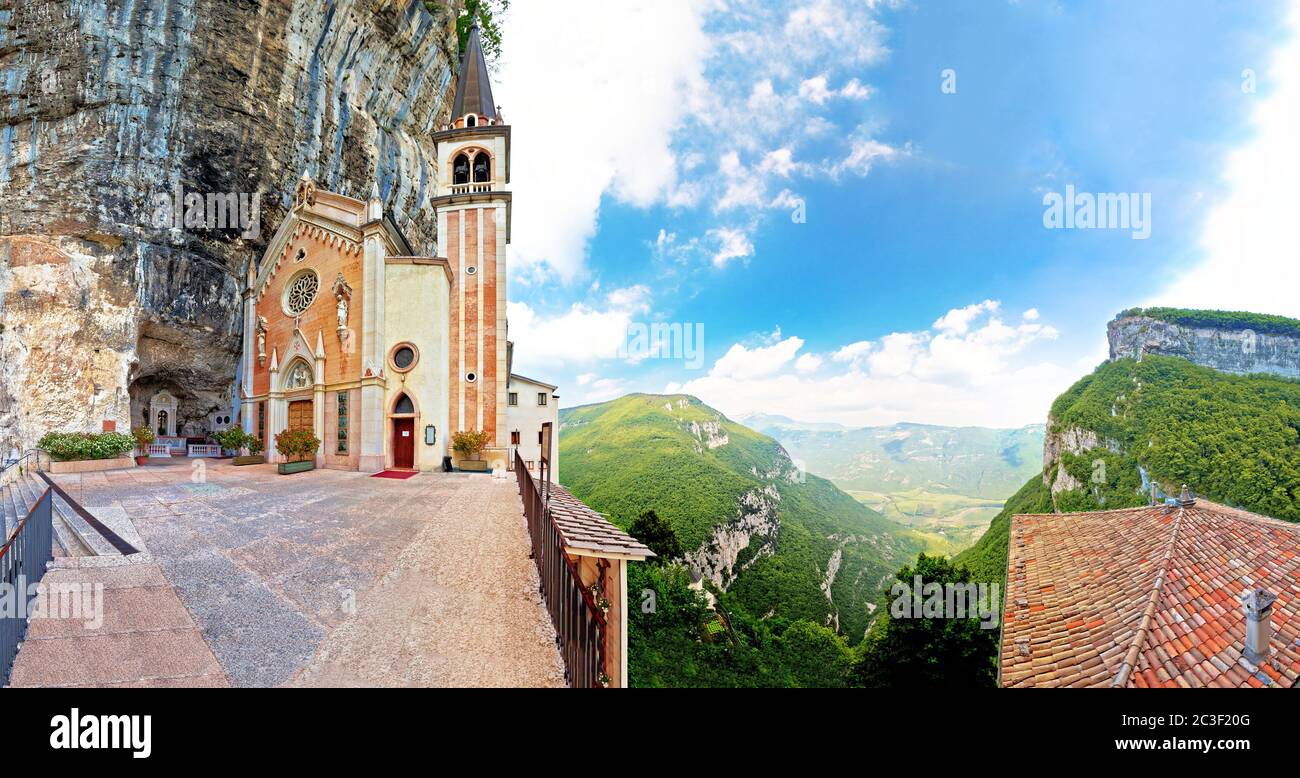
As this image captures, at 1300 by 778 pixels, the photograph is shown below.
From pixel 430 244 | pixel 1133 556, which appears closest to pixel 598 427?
pixel 430 244

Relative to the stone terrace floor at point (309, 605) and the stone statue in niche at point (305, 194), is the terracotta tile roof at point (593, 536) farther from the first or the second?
the stone statue in niche at point (305, 194)

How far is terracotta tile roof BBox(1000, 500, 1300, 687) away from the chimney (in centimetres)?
9

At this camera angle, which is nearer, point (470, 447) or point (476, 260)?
point (470, 447)

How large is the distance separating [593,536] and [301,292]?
17.1 metres

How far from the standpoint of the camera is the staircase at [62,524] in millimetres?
4617

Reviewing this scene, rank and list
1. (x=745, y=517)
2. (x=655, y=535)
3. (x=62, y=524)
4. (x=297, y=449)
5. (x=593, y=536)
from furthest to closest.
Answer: (x=745, y=517) < (x=655, y=535) < (x=297, y=449) < (x=62, y=524) < (x=593, y=536)

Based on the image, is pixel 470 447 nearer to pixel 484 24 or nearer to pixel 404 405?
pixel 404 405

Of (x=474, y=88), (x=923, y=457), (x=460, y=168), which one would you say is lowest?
(x=923, y=457)

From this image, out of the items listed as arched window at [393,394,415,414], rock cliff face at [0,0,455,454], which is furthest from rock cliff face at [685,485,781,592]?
rock cliff face at [0,0,455,454]

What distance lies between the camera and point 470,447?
1408 centimetres

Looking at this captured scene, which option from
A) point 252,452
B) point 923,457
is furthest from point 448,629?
point 923,457

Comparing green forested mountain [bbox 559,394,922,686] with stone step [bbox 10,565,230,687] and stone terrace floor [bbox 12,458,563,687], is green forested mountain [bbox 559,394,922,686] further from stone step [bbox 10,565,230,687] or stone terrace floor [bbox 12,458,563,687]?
stone step [bbox 10,565,230,687]
